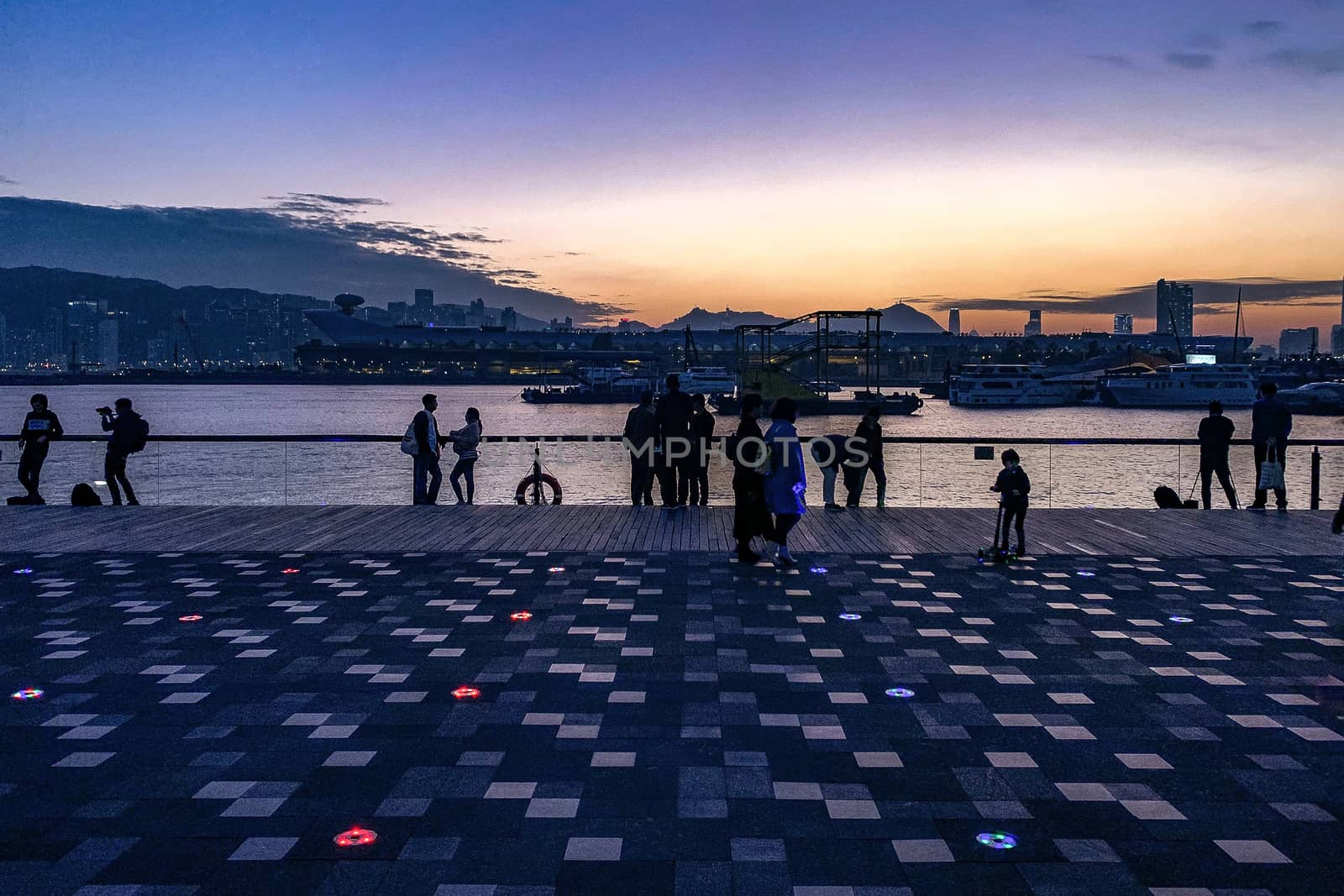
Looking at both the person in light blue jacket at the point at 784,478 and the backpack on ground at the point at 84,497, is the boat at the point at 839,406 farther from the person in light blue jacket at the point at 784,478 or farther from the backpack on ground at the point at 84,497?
the person in light blue jacket at the point at 784,478

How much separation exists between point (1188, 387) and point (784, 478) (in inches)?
4957

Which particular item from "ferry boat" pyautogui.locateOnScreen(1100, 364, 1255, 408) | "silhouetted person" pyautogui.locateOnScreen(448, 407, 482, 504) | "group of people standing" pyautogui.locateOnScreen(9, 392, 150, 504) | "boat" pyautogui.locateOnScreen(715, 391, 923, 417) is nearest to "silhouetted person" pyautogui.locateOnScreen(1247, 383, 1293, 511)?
"silhouetted person" pyautogui.locateOnScreen(448, 407, 482, 504)

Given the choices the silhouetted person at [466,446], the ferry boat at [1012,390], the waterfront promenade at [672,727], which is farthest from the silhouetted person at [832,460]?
the ferry boat at [1012,390]

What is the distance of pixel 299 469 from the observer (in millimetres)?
17312

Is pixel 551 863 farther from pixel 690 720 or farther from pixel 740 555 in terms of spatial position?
pixel 740 555

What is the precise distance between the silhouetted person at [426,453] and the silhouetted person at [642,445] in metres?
3.06

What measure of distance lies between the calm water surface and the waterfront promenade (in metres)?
5.47

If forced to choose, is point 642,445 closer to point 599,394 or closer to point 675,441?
point 675,441

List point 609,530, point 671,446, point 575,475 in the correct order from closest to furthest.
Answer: point 609,530
point 671,446
point 575,475

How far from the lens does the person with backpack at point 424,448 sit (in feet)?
45.9

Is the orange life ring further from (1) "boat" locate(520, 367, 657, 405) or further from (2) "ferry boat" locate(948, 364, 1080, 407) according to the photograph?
(2) "ferry boat" locate(948, 364, 1080, 407)

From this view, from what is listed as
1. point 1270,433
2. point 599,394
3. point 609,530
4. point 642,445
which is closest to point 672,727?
point 609,530

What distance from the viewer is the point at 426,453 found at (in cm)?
1420

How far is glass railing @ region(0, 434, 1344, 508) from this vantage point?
674 inches
